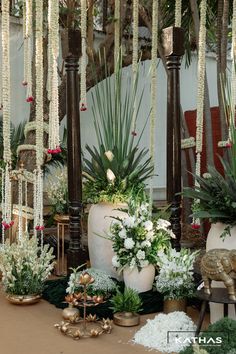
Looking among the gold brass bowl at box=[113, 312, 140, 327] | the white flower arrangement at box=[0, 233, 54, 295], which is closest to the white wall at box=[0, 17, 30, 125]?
the white flower arrangement at box=[0, 233, 54, 295]

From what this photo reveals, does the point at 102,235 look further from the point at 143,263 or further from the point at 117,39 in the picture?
the point at 117,39

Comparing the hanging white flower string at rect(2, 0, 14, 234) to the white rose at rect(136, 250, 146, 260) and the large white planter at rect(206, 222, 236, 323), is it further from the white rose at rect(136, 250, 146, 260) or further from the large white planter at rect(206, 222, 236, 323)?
the large white planter at rect(206, 222, 236, 323)

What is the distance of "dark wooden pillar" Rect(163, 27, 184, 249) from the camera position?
424 cm

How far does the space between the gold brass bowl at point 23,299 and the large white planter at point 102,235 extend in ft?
1.83

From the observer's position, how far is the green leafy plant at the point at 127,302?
11.1 ft

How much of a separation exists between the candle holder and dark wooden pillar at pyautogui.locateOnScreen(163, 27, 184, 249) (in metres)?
1.04

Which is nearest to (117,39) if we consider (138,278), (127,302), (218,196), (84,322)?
(218,196)

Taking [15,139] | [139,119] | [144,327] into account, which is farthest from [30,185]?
[144,327]

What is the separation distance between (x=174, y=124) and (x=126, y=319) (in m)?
1.63

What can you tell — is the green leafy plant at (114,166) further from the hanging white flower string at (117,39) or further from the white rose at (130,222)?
the white rose at (130,222)

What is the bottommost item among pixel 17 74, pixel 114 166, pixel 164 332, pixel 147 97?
pixel 164 332

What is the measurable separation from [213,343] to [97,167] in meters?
1.96

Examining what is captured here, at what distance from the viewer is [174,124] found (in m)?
4.33

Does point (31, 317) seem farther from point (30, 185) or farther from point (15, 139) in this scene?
point (15, 139)
